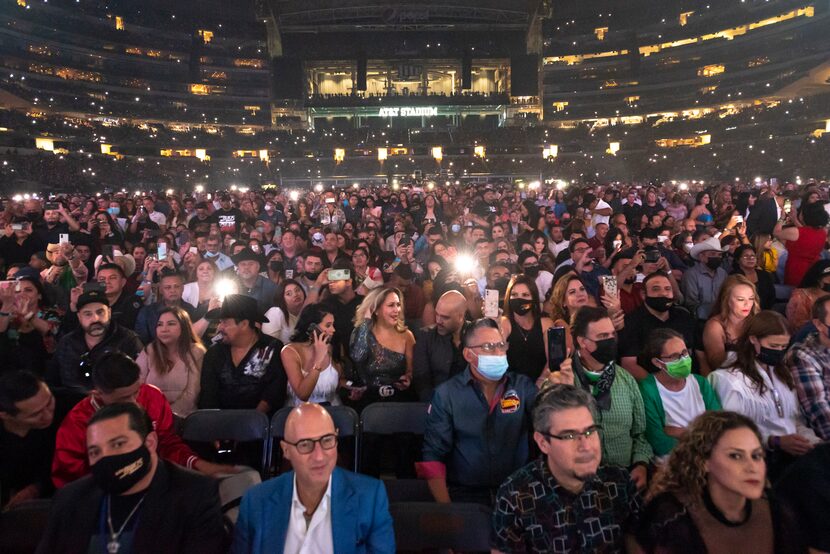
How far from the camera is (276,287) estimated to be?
7.02 metres

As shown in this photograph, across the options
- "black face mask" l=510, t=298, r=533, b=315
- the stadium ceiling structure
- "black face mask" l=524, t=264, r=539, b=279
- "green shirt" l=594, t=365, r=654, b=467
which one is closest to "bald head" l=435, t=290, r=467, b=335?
"black face mask" l=510, t=298, r=533, b=315

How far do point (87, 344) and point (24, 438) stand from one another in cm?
119

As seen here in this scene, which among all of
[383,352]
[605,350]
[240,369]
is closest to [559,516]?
[605,350]

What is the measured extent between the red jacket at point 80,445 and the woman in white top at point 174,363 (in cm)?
86

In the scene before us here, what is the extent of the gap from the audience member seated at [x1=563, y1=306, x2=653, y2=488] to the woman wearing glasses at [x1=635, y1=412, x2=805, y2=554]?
0.88m

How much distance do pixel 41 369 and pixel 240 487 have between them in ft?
9.44

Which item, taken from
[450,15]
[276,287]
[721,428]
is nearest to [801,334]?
[721,428]

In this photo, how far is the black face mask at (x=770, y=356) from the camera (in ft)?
12.3

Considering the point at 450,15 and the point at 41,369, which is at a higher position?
the point at 450,15

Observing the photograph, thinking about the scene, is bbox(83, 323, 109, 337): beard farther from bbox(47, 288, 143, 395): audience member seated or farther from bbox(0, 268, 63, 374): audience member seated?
bbox(0, 268, 63, 374): audience member seated

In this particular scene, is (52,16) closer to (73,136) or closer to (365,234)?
(73,136)

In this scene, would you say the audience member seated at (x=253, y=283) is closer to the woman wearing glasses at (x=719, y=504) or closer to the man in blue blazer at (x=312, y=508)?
the man in blue blazer at (x=312, y=508)

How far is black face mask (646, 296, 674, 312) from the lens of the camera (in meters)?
4.99

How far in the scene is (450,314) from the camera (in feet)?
15.4
